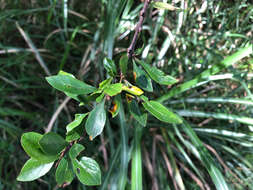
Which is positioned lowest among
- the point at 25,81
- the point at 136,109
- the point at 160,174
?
the point at 160,174

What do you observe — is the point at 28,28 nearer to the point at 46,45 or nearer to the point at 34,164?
the point at 46,45

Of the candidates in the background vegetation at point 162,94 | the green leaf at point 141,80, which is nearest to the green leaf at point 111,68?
the green leaf at point 141,80

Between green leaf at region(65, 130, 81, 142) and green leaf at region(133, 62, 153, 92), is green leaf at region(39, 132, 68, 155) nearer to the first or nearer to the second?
green leaf at region(65, 130, 81, 142)

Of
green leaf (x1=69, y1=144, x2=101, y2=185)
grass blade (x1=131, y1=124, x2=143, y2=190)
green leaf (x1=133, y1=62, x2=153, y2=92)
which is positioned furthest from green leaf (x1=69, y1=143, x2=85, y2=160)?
grass blade (x1=131, y1=124, x2=143, y2=190)

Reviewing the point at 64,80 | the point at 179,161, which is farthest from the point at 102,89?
the point at 179,161

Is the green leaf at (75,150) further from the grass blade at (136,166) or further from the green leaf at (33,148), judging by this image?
the grass blade at (136,166)

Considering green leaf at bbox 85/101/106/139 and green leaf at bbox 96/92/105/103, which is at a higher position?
green leaf at bbox 96/92/105/103
